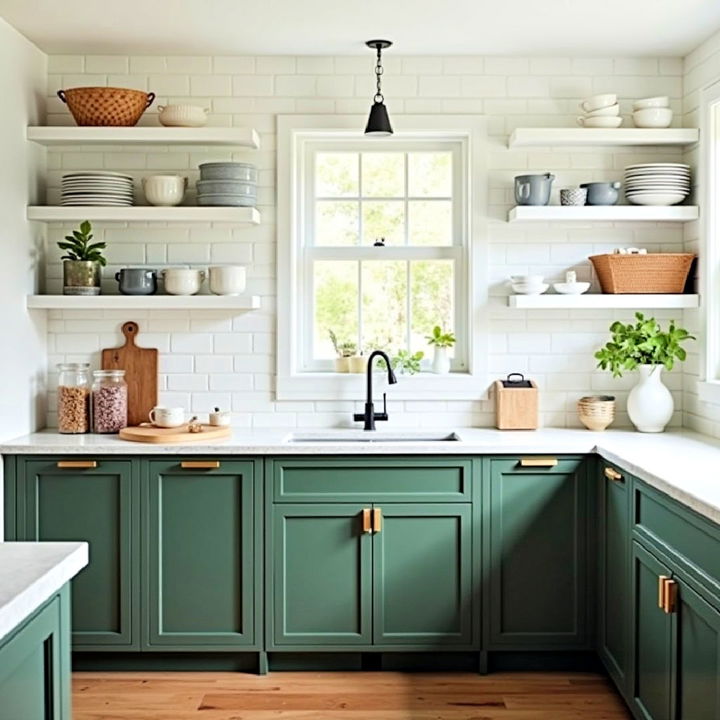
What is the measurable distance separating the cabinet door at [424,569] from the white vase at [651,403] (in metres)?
0.90

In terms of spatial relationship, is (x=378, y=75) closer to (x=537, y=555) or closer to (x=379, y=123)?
(x=379, y=123)

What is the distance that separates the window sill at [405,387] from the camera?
4.50m

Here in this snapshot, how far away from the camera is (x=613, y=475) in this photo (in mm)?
3678

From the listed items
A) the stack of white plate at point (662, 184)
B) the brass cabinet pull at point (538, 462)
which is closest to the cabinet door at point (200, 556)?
the brass cabinet pull at point (538, 462)

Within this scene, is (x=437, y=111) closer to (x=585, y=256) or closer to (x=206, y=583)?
(x=585, y=256)

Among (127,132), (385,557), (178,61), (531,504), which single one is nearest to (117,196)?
(127,132)

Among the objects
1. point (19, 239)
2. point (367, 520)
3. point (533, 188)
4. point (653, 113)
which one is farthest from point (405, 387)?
point (19, 239)

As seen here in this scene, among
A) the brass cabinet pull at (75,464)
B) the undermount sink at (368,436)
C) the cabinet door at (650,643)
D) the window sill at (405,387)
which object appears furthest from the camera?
the window sill at (405,387)

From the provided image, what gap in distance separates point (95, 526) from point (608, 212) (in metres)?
2.48

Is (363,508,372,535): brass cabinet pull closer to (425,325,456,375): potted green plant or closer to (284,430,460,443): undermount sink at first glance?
(284,430,460,443): undermount sink

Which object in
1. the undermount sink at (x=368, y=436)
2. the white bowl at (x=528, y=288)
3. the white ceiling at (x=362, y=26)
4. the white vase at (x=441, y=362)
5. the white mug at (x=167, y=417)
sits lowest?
the undermount sink at (x=368, y=436)

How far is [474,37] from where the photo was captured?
418 centimetres

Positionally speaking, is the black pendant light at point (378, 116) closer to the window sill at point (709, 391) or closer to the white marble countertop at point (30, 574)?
the window sill at point (709, 391)

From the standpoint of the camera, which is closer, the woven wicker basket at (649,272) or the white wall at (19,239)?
the white wall at (19,239)
